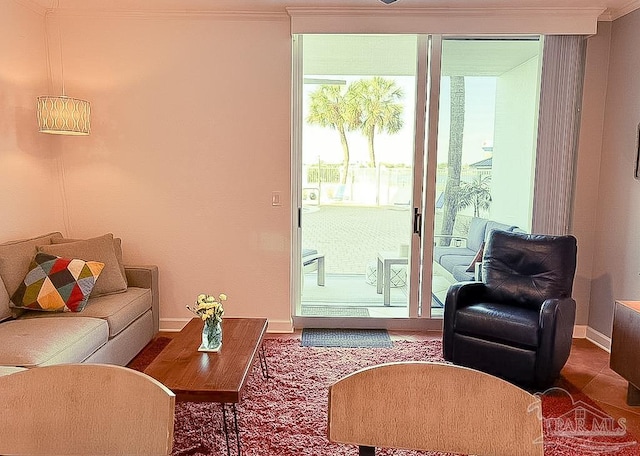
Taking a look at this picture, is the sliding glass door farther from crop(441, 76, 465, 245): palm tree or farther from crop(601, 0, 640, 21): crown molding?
crop(601, 0, 640, 21): crown molding

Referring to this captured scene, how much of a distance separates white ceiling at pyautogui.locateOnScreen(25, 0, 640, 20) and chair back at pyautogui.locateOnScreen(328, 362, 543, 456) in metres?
3.23

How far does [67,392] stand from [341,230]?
3275 mm

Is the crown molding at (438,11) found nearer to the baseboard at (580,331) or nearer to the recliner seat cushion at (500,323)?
the recliner seat cushion at (500,323)

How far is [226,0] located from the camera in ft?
11.7

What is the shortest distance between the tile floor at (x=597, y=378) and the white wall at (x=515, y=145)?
1.11 m

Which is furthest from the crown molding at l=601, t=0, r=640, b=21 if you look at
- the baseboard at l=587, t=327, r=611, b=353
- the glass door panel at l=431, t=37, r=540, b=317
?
the baseboard at l=587, t=327, r=611, b=353

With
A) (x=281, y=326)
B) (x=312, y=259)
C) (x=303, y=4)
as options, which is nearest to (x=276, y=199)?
(x=312, y=259)

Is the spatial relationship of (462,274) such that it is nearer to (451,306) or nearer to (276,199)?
(451,306)

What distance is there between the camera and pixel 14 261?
3088 millimetres

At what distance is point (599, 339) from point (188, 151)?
12.4 ft

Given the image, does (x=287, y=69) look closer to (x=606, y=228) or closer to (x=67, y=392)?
(x=606, y=228)

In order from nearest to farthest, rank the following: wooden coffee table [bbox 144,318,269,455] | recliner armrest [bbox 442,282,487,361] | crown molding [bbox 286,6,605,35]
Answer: wooden coffee table [bbox 144,318,269,455] → recliner armrest [bbox 442,282,487,361] → crown molding [bbox 286,6,605,35]

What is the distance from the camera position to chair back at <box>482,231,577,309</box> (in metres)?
3.20

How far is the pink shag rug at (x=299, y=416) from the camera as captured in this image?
2.33 metres
